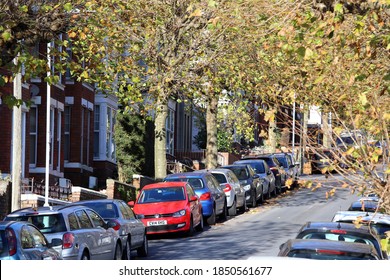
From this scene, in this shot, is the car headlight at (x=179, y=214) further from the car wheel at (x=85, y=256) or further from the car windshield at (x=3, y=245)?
the car windshield at (x=3, y=245)

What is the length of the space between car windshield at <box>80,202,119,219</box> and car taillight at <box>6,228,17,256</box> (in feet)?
28.1

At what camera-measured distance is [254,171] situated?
4450 centimetres

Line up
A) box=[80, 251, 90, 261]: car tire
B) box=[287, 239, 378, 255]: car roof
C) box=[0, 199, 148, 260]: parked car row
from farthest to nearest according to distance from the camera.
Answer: box=[80, 251, 90, 261]: car tire < box=[0, 199, 148, 260]: parked car row < box=[287, 239, 378, 255]: car roof

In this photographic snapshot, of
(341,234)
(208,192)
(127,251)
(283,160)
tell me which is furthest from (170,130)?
(341,234)

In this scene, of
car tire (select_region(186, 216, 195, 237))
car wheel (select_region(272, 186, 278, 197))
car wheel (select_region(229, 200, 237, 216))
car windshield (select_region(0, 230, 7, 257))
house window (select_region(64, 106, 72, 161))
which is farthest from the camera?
car wheel (select_region(272, 186, 278, 197))

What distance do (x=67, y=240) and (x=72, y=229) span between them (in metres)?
0.81

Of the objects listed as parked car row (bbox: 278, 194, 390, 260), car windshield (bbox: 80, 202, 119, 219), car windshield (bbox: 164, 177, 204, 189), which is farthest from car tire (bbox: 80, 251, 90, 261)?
car windshield (bbox: 164, 177, 204, 189)

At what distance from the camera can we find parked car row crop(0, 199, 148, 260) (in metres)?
15.7

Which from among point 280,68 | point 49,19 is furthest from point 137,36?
point 49,19

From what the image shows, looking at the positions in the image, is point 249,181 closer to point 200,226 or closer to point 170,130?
point 200,226

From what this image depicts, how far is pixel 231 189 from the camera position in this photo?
37.3m

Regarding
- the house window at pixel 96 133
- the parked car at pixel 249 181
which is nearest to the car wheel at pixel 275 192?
the parked car at pixel 249 181

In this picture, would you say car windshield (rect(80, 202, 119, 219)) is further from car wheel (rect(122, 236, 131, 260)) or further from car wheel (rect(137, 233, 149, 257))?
car wheel (rect(137, 233, 149, 257))

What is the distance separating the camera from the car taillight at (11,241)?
1530 centimetres
